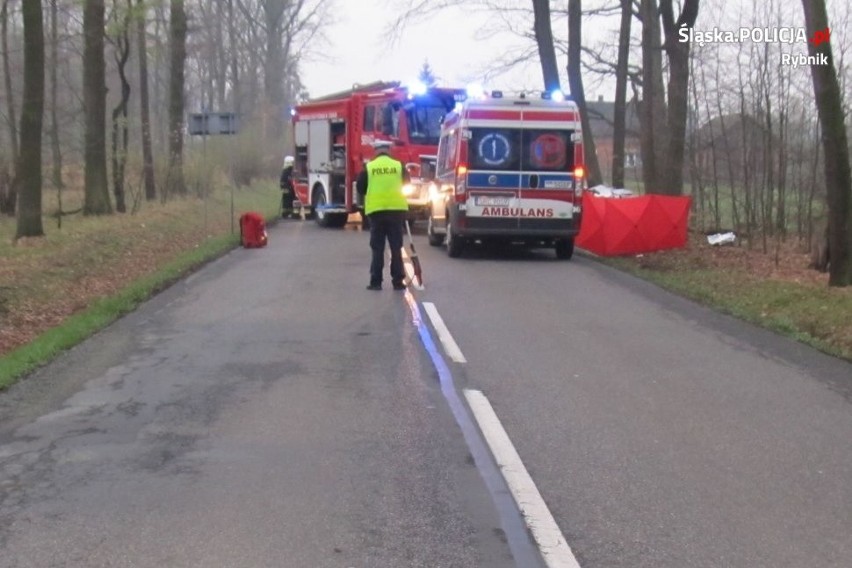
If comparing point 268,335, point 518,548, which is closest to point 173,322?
point 268,335

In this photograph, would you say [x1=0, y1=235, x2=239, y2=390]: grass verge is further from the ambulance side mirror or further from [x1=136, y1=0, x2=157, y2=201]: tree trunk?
[x1=136, y1=0, x2=157, y2=201]: tree trunk

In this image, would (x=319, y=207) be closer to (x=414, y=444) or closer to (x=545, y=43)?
(x=545, y=43)

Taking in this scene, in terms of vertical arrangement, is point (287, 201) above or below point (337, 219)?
above

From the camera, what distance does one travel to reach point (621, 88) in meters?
34.0

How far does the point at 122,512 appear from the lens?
18.3 feet

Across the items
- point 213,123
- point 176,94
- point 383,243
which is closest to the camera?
point 383,243

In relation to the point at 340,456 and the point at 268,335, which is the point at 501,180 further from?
the point at 340,456

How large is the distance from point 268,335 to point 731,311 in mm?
5715

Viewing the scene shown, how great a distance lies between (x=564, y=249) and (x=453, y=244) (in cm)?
202

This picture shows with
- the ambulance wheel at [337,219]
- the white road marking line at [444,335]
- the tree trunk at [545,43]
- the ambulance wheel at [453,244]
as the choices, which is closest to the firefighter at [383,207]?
the white road marking line at [444,335]

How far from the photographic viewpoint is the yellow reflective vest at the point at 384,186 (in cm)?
1491

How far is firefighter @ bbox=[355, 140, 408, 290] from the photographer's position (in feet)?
48.6

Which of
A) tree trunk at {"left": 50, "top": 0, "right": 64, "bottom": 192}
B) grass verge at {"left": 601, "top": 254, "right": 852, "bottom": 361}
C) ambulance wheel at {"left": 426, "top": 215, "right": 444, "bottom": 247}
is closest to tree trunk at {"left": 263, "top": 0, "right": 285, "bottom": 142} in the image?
tree trunk at {"left": 50, "top": 0, "right": 64, "bottom": 192}

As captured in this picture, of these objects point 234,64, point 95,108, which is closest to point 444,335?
point 95,108
